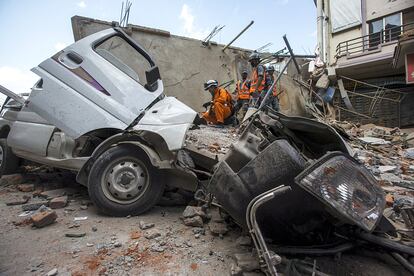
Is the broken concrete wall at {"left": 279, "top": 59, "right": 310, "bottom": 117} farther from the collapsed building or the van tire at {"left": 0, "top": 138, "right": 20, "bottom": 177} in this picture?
the van tire at {"left": 0, "top": 138, "right": 20, "bottom": 177}

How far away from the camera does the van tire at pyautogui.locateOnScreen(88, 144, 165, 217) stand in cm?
288

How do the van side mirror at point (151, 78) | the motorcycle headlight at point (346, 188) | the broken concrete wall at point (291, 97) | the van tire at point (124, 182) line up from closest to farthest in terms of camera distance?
the motorcycle headlight at point (346, 188)
the van tire at point (124, 182)
the van side mirror at point (151, 78)
the broken concrete wall at point (291, 97)

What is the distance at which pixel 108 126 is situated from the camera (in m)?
3.13

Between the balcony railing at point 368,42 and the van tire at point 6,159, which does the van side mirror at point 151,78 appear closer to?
the van tire at point 6,159

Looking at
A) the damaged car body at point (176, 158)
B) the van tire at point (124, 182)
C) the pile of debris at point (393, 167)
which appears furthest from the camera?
the van tire at point (124, 182)

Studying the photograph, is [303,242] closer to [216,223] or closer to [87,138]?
[216,223]

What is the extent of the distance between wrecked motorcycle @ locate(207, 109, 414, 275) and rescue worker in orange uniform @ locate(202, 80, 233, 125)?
4779 mm

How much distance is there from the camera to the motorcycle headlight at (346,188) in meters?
1.50

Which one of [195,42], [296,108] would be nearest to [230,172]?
[195,42]

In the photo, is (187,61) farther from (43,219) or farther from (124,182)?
(43,219)

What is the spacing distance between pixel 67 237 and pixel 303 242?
2009mm

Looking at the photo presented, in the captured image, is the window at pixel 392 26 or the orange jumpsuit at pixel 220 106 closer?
the orange jumpsuit at pixel 220 106

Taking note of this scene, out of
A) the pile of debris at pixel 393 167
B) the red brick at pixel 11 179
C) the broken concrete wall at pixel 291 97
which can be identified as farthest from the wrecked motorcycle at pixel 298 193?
the broken concrete wall at pixel 291 97

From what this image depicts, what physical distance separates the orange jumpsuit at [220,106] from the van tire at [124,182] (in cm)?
425
